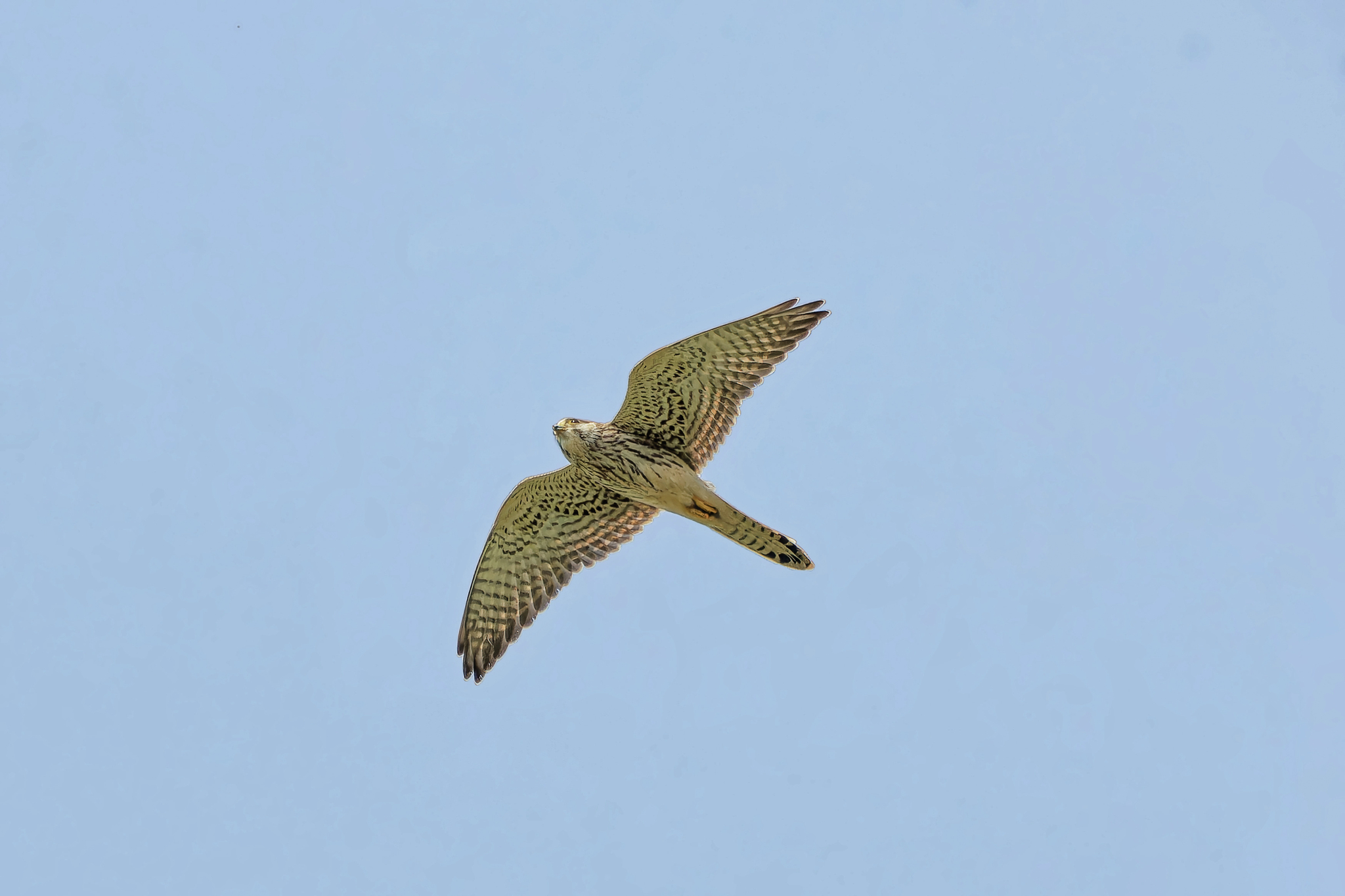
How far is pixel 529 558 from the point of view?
40.2 ft

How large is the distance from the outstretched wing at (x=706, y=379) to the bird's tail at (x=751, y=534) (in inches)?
18.2

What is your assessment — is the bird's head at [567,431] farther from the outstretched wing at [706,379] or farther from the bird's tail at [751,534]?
the bird's tail at [751,534]

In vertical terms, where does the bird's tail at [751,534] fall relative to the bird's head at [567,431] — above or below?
below

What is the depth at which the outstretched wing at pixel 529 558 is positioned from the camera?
475 inches

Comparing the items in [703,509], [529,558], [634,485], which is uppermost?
[634,485]

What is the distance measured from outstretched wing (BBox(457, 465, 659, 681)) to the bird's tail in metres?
1.09

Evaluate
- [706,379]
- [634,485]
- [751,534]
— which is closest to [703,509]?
[751,534]

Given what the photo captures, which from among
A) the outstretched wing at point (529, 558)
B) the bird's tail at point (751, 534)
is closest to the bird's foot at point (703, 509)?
the bird's tail at point (751, 534)

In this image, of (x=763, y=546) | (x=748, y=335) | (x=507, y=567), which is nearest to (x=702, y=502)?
(x=763, y=546)

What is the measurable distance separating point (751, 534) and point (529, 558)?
2390mm

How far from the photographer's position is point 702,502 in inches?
437

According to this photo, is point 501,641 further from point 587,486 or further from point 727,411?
point 727,411

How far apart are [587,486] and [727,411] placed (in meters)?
1.53

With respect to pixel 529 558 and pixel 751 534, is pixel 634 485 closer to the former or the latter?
pixel 751 534
